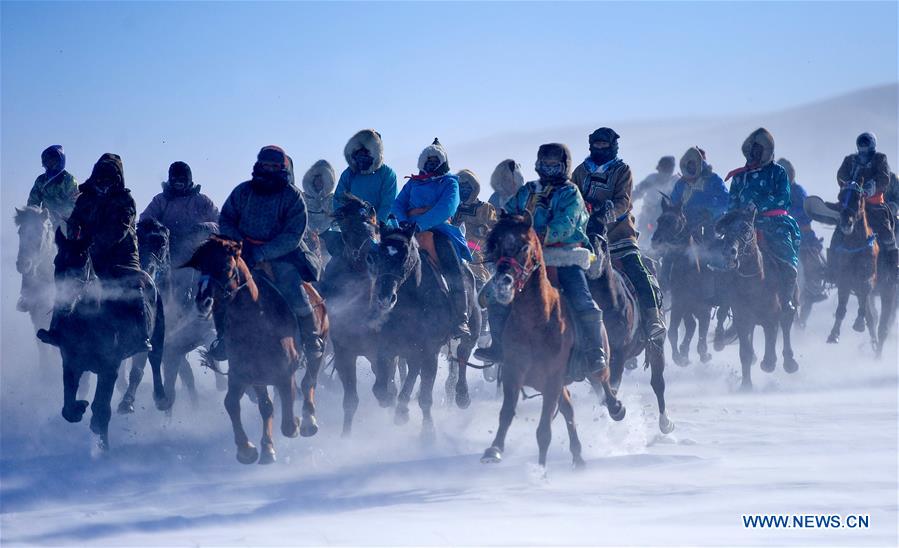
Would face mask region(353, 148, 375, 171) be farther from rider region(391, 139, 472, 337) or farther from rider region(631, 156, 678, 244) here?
rider region(631, 156, 678, 244)

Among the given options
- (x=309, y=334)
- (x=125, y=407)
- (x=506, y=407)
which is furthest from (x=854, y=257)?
(x=125, y=407)

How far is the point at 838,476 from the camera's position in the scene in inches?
418

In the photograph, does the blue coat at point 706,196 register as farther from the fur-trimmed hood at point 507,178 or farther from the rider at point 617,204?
the rider at point 617,204

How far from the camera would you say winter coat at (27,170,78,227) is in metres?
15.9

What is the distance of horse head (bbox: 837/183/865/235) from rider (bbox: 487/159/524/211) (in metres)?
4.94

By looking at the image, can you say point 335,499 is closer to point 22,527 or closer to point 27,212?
point 22,527

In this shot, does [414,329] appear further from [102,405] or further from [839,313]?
[839,313]

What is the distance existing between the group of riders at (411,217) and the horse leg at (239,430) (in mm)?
338

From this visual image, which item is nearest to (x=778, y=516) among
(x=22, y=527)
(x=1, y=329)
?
(x=22, y=527)

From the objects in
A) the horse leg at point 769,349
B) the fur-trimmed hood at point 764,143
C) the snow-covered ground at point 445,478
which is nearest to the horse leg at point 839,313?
the horse leg at point 769,349

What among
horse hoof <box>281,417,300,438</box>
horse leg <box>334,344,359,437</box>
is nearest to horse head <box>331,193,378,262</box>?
horse leg <box>334,344,359,437</box>

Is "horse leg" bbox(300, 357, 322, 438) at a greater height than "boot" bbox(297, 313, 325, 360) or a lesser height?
lesser

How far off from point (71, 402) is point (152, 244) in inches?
82.9

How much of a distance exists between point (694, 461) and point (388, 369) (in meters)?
3.32
